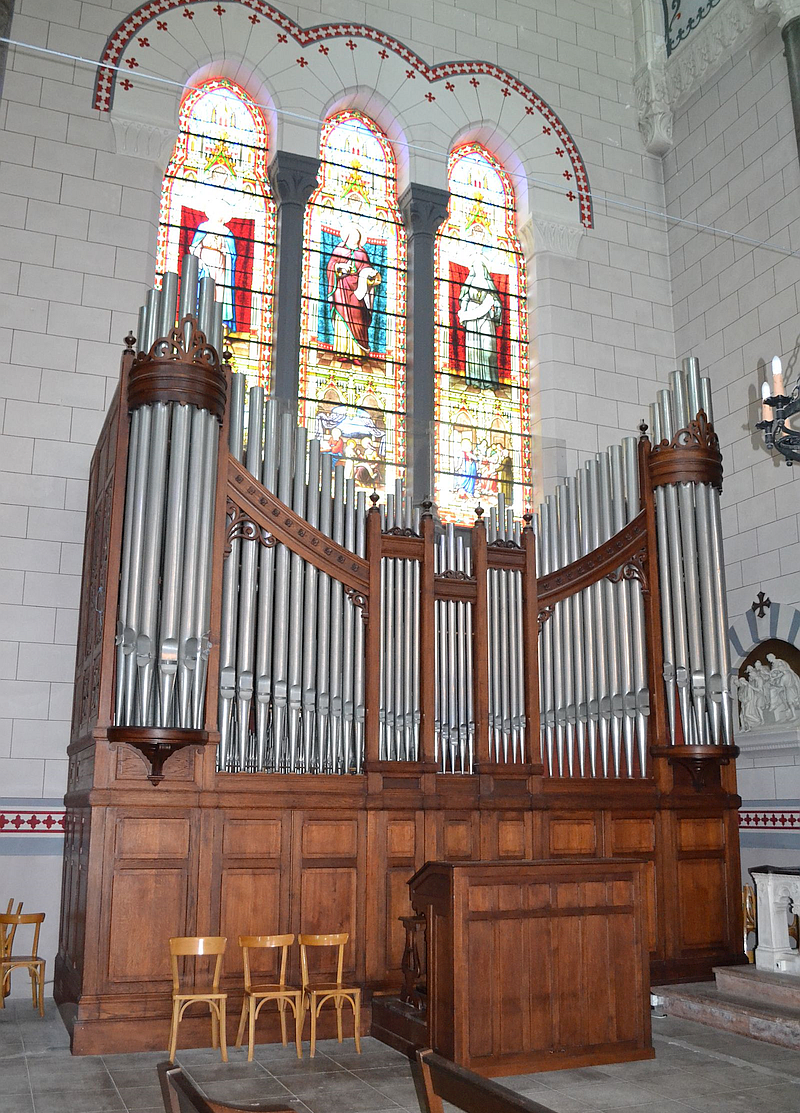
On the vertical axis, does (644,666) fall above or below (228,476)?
below

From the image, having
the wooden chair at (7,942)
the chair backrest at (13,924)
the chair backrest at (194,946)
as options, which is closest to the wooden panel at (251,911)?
the chair backrest at (194,946)

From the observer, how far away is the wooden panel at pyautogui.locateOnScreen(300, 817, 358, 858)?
8.30 metres

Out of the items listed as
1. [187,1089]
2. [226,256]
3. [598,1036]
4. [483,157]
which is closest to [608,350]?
[483,157]

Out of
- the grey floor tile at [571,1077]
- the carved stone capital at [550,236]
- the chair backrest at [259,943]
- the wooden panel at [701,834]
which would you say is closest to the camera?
the grey floor tile at [571,1077]

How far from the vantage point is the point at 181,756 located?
7.97m

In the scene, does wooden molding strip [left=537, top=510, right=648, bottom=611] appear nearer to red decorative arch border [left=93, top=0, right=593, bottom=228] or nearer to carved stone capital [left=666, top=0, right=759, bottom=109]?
red decorative arch border [left=93, top=0, right=593, bottom=228]

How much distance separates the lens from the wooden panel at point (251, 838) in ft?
26.3

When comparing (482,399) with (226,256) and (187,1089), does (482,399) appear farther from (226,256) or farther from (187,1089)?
(187,1089)

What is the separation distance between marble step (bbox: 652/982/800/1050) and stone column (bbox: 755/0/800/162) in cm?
856

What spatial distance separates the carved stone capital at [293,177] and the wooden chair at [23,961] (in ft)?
25.9

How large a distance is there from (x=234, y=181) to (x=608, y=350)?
191 inches

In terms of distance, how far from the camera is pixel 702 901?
9422mm

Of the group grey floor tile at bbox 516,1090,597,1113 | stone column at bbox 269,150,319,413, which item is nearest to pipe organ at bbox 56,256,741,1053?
grey floor tile at bbox 516,1090,597,1113

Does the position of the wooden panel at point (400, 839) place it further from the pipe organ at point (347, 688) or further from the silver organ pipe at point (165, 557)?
the silver organ pipe at point (165, 557)
